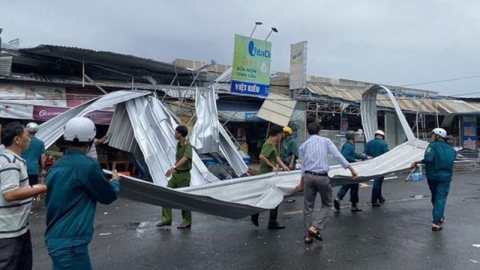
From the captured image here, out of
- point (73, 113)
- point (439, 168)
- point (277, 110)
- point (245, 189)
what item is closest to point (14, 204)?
point (245, 189)

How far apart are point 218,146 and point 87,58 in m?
4.93

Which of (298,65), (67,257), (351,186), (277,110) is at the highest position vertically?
(298,65)

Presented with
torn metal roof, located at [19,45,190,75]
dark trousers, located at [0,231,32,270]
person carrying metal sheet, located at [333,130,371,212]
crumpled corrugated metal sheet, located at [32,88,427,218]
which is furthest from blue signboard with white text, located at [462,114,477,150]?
dark trousers, located at [0,231,32,270]

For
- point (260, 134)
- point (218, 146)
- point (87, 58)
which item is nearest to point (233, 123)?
point (260, 134)

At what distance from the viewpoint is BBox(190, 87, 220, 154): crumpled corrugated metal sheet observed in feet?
41.8

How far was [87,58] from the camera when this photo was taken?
1362cm

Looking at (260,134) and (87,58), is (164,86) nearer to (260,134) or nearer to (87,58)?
(87,58)

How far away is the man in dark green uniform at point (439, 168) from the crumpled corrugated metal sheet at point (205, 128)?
6.96 meters

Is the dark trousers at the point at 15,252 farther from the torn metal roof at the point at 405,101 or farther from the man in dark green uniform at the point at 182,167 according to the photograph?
the torn metal roof at the point at 405,101

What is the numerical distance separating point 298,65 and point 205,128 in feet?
22.3

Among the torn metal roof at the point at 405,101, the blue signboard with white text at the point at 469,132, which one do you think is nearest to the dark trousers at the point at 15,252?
the torn metal roof at the point at 405,101

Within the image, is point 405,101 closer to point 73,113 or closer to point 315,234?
point 73,113

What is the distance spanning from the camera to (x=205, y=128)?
43.1 ft

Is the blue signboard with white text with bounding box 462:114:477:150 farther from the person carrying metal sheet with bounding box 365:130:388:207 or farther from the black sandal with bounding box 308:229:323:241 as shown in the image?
the black sandal with bounding box 308:229:323:241
